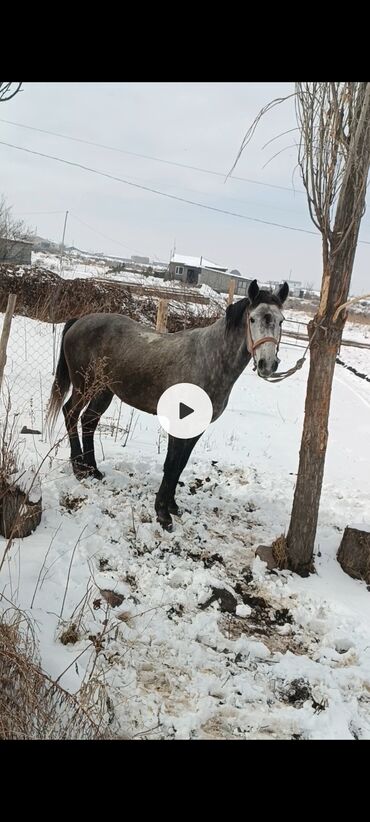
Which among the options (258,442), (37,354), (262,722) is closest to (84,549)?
(262,722)

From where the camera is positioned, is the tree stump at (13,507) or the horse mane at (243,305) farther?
the horse mane at (243,305)

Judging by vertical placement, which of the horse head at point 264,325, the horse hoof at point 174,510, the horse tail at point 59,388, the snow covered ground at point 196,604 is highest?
the horse head at point 264,325

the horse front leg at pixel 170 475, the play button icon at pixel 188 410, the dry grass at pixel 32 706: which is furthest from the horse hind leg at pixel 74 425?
the dry grass at pixel 32 706

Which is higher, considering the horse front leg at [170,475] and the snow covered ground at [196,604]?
the horse front leg at [170,475]

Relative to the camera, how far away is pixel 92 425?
4.37 meters

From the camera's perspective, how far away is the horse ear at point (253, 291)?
2.94 meters

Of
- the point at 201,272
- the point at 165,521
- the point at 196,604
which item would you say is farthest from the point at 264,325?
the point at 201,272

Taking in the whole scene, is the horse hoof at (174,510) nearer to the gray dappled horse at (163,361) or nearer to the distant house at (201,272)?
the gray dappled horse at (163,361)

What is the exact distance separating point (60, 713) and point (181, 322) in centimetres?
988

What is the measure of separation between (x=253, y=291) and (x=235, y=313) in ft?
0.94

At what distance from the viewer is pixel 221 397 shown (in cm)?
358

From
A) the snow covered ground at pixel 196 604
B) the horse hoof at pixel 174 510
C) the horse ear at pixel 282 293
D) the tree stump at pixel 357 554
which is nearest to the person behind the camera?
the snow covered ground at pixel 196 604

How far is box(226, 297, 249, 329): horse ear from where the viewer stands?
3.25 meters
